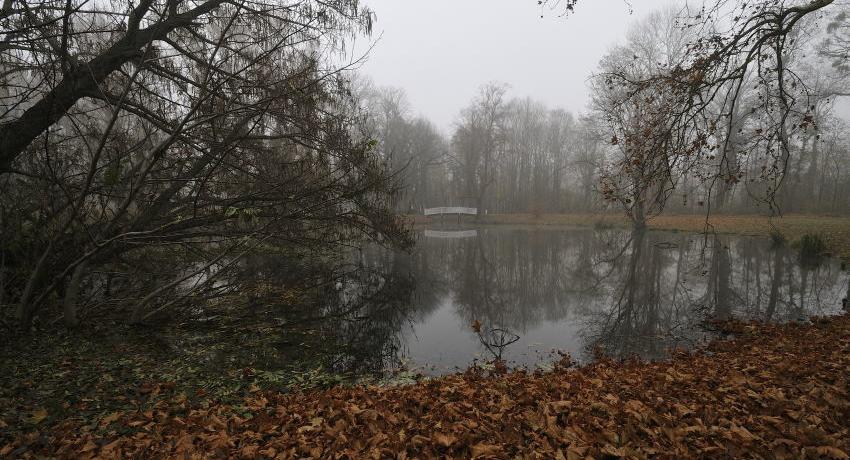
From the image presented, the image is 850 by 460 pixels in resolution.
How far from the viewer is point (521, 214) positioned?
36.7m

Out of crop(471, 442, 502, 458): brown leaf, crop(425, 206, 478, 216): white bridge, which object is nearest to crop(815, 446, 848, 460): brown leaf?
crop(471, 442, 502, 458): brown leaf

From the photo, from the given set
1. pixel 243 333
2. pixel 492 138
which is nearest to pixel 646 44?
pixel 492 138

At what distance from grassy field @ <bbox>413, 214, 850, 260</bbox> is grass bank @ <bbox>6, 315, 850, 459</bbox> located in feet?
15.1

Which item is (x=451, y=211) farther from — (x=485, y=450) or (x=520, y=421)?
(x=485, y=450)

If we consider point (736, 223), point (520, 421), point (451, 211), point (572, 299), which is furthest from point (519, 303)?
point (451, 211)

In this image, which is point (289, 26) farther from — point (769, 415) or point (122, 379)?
point (769, 415)

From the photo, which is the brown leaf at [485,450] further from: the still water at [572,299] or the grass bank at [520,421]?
the still water at [572,299]

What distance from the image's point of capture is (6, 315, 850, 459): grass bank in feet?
8.21

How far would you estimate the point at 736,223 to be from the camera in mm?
21844

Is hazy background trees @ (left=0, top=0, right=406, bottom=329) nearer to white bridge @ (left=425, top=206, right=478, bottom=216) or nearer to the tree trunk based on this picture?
the tree trunk

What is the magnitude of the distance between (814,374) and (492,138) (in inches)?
1352

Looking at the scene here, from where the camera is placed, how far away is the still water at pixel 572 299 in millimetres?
6191

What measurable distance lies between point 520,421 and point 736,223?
25.1 meters

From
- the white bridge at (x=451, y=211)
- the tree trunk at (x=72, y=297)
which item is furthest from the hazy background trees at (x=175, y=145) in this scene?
the white bridge at (x=451, y=211)
